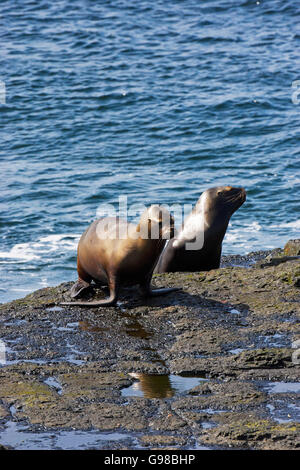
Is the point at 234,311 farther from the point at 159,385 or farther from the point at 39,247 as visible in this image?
the point at 39,247

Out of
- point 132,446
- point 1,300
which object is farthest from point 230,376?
point 1,300

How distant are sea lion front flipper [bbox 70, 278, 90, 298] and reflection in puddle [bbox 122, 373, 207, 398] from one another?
2047 mm

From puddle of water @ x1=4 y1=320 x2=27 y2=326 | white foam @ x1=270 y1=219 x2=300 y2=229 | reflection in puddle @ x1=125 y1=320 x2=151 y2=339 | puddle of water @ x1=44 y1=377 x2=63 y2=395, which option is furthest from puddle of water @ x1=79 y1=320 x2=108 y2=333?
white foam @ x1=270 y1=219 x2=300 y2=229

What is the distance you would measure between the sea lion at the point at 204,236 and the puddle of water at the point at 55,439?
419cm

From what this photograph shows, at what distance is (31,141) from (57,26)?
340 inches

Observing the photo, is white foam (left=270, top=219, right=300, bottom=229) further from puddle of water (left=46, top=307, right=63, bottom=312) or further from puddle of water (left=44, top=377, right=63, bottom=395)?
puddle of water (left=44, top=377, right=63, bottom=395)

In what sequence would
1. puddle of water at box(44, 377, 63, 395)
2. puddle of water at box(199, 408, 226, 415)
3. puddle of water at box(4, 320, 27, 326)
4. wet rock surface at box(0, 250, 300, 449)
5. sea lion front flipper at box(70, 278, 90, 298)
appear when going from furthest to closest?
sea lion front flipper at box(70, 278, 90, 298) → puddle of water at box(4, 320, 27, 326) → puddle of water at box(44, 377, 63, 395) → puddle of water at box(199, 408, 226, 415) → wet rock surface at box(0, 250, 300, 449)

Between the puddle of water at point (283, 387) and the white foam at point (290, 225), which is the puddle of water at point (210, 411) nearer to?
the puddle of water at point (283, 387)

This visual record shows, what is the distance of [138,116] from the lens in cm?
1898

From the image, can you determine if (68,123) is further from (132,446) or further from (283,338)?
(132,446)

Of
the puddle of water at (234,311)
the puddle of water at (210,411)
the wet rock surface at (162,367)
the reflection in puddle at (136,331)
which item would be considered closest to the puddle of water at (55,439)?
the wet rock surface at (162,367)

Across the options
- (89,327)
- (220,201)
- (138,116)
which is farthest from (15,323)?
(138,116)

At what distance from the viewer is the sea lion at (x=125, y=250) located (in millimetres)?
6848

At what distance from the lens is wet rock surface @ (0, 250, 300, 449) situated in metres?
4.55
